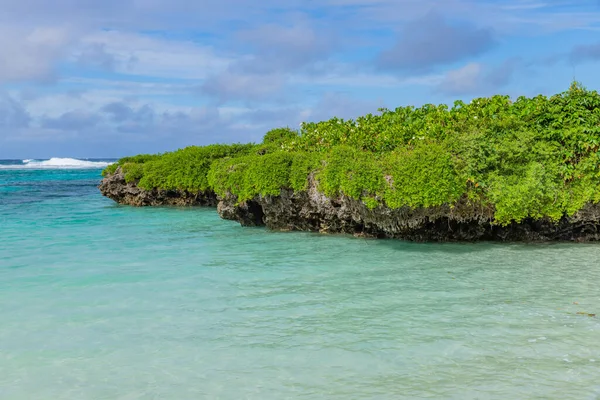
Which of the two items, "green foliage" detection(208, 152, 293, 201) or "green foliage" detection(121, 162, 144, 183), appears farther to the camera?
"green foliage" detection(121, 162, 144, 183)

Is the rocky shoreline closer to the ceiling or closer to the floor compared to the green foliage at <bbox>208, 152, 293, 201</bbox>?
closer to the floor

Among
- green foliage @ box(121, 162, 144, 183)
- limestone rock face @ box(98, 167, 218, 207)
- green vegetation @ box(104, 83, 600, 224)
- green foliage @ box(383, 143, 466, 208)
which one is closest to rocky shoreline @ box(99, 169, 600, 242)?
green vegetation @ box(104, 83, 600, 224)

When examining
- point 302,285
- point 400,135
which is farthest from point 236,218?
point 302,285

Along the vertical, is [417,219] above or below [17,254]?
above

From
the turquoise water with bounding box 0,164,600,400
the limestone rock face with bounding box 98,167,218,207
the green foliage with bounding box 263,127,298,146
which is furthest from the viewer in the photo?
the limestone rock face with bounding box 98,167,218,207

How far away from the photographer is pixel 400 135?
14125 mm

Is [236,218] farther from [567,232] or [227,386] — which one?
[227,386]

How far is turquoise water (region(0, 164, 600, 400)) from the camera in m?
5.30

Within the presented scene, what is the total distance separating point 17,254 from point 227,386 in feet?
31.7

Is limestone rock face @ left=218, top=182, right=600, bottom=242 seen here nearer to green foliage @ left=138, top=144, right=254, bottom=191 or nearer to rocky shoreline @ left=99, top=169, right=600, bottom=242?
rocky shoreline @ left=99, top=169, right=600, bottom=242

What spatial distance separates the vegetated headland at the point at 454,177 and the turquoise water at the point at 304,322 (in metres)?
0.74

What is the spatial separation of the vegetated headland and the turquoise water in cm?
74

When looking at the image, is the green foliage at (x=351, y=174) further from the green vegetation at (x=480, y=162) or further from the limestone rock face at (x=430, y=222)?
the limestone rock face at (x=430, y=222)

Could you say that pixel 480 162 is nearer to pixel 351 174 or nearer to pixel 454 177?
pixel 454 177
